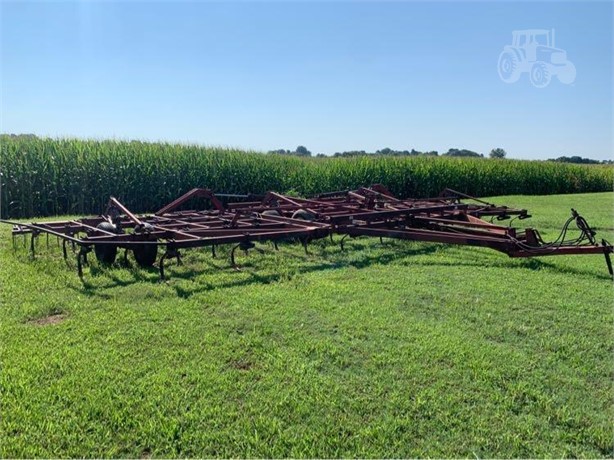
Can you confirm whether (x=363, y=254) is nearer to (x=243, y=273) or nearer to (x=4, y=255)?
(x=243, y=273)

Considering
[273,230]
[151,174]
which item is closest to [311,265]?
[273,230]

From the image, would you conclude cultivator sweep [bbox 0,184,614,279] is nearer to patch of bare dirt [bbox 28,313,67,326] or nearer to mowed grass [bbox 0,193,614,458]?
mowed grass [bbox 0,193,614,458]

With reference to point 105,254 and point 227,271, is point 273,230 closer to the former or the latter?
point 227,271

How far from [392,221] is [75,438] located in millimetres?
5463

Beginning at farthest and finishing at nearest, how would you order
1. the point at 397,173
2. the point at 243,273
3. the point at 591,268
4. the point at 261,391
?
the point at 397,173 → the point at 591,268 → the point at 243,273 → the point at 261,391

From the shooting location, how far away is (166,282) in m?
5.14

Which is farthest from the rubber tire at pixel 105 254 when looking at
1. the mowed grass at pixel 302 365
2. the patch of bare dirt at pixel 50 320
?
the patch of bare dirt at pixel 50 320

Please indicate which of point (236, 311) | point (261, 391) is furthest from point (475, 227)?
point (261, 391)

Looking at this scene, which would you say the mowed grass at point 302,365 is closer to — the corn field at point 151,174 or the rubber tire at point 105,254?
the rubber tire at point 105,254

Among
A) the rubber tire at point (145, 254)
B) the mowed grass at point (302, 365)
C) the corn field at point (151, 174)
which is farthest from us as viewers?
the corn field at point (151, 174)

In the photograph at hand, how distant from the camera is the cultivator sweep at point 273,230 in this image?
17.9 ft

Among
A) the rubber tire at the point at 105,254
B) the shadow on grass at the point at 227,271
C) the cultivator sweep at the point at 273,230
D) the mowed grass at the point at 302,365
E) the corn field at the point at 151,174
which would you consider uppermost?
the corn field at the point at 151,174

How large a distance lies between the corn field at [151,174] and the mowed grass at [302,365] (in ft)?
24.6

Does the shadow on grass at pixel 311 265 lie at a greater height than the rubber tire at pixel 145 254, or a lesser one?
lesser
